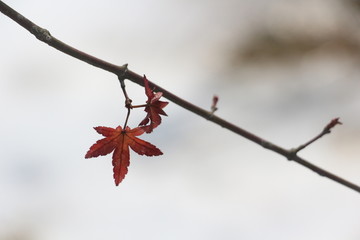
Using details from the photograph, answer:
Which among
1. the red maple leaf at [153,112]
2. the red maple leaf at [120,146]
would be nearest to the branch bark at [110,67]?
the red maple leaf at [153,112]

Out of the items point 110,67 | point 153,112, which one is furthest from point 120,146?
point 110,67

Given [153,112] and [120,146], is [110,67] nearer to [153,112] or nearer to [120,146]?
[153,112]

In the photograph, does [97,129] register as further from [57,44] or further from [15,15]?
[15,15]

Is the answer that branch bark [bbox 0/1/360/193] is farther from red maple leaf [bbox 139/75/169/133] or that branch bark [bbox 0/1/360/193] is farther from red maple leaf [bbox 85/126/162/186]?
red maple leaf [bbox 85/126/162/186]

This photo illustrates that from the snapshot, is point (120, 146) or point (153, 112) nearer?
point (153, 112)

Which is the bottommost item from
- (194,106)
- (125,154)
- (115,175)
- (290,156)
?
(115,175)

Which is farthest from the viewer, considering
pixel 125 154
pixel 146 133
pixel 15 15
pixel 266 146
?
pixel 266 146

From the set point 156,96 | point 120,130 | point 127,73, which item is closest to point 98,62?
point 127,73

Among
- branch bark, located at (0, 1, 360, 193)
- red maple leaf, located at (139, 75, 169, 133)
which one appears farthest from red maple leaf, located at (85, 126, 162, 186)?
branch bark, located at (0, 1, 360, 193)
